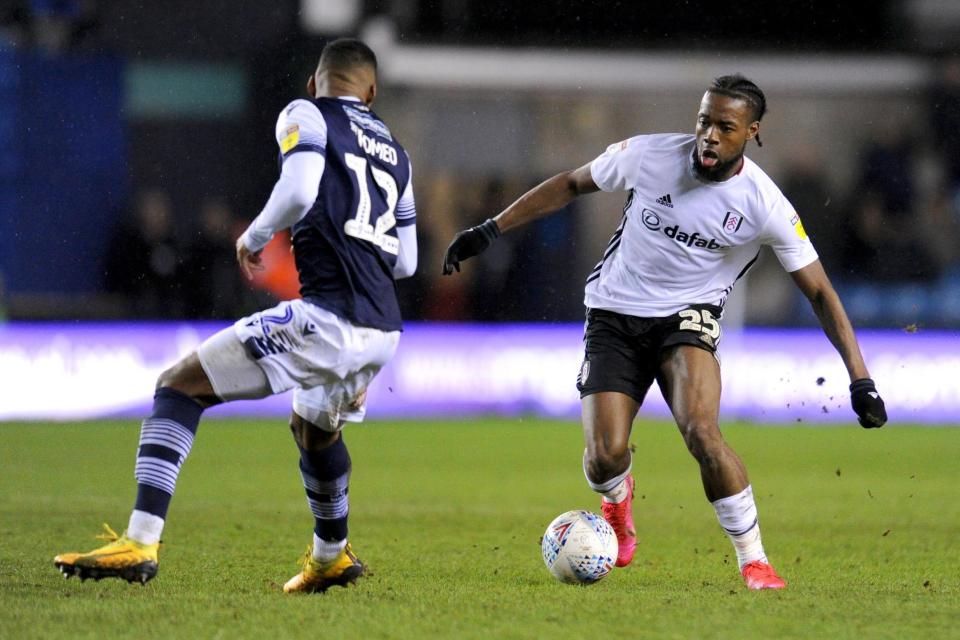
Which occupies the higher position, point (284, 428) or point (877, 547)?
point (877, 547)

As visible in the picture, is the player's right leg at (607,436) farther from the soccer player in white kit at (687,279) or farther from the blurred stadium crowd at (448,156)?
the blurred stadium crowd at (448,156)

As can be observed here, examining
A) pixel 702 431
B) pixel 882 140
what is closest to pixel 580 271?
pixel 882 140

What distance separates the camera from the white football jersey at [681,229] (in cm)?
594

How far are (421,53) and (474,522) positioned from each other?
1079 cm

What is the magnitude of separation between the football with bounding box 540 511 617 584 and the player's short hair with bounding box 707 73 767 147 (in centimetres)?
183

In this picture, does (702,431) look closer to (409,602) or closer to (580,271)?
(409,602)

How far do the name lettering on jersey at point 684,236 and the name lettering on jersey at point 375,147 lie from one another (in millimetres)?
1249

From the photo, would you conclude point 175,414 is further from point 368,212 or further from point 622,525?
point 622,525

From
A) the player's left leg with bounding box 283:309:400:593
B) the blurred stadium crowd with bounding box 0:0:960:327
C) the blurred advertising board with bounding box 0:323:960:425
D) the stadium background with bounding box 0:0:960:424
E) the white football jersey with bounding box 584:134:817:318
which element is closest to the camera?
the player's left leg with bounding box 283:309:400:593

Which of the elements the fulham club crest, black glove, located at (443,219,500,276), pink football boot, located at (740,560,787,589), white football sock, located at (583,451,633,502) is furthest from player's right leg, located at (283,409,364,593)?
the fulham club crest

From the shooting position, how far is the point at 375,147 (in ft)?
17.8

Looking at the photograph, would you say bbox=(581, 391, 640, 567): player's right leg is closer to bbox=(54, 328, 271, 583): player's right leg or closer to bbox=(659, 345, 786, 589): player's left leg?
bbox=(659, 345, 786, 589): player's left leg

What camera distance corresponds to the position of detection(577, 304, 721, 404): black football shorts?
6.01 metres

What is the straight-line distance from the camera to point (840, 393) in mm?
14359
